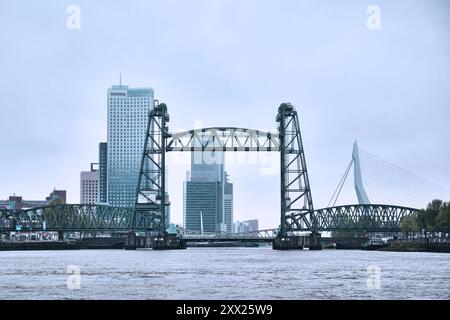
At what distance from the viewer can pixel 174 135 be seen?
152 m

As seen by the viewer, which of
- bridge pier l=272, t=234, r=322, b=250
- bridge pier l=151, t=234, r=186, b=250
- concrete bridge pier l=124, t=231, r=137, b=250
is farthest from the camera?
concrete bridge pier l=124, t=231, r=137, b=250

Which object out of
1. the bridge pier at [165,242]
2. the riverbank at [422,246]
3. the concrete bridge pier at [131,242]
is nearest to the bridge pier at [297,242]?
the riverbank at [422,246]

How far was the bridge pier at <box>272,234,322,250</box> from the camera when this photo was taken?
503 feet

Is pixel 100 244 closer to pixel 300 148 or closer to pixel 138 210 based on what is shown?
pixel 138 210

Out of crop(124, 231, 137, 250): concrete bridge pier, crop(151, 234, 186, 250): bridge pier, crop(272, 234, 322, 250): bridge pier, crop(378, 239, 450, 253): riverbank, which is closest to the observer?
crop(378, 239, 450, 253): riverbank

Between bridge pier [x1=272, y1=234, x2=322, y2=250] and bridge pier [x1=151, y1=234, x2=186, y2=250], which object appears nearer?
bridge pier [x1=272, y1=234, x2=322, y2=250]

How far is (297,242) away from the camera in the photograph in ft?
504

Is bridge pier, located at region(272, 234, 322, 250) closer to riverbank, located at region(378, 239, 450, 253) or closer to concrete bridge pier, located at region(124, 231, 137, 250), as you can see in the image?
riverbank, located at region(378, 239, 450, 253)

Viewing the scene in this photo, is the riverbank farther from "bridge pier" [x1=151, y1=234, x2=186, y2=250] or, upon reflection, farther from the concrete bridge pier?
the concrete bridge pier

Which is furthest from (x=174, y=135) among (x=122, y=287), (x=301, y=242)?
(x=122, y=287)

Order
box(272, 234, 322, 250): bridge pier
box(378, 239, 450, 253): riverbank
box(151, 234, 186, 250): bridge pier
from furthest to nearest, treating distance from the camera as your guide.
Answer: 1. box(151, 234, 186, 250): bridge pier
2. box(272, 234, 322, 250): bridge pier
3. box(378, 239, 450, 253): riverbank

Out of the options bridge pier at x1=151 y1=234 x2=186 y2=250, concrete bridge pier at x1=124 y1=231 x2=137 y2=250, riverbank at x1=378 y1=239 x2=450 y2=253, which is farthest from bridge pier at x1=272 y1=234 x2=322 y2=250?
concrete bridge pier at x1=124 y1=231 x2=137 y2=250

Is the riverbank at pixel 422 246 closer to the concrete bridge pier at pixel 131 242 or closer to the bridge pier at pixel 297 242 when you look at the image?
the bridge pier at pixel 297 242
